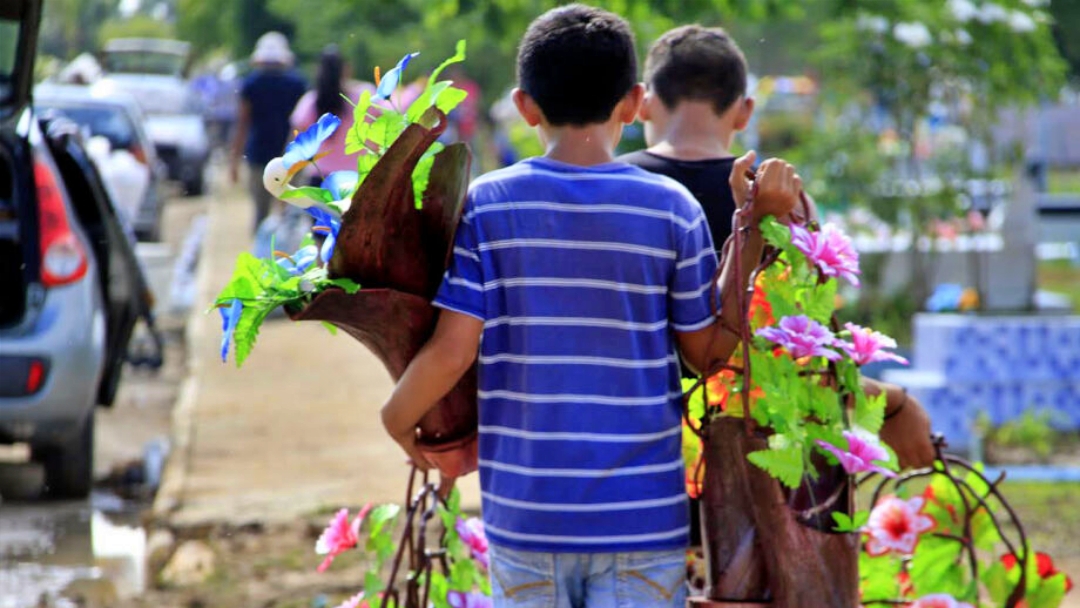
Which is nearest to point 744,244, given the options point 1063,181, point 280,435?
point 280,435

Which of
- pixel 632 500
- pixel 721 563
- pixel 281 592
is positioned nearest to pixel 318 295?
pixel 632 500

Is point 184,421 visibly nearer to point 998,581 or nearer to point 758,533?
point 998,581

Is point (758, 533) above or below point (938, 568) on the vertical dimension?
above

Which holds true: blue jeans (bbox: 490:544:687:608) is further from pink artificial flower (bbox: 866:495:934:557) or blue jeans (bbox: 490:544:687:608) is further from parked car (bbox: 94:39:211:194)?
parked car (bbox: 94:39:211:194)

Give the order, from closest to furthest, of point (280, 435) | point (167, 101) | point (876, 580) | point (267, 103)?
point (876, 580) → point (280, 435) → point (267, 103) → point (167, 101)

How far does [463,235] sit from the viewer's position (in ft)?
8.97

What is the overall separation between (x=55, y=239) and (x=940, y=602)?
14.7 feet

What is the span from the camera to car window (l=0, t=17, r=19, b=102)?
6.94 metres

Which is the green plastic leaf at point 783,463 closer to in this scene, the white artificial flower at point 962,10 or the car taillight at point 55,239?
the car taillight at point 55,239

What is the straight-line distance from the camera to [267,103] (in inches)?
556

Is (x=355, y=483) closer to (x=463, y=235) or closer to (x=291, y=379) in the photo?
(x=291, y=379)

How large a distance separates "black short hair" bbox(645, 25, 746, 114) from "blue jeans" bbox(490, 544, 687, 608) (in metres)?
1.04

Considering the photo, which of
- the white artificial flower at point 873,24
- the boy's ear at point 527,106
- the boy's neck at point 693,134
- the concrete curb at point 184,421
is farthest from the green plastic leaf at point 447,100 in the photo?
the white artificial flower at point 873,24

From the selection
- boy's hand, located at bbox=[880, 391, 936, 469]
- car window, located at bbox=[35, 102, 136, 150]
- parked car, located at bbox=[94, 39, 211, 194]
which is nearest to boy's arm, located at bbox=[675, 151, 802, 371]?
boy's hand, located at bbox=[880, 391, 936, 469]
